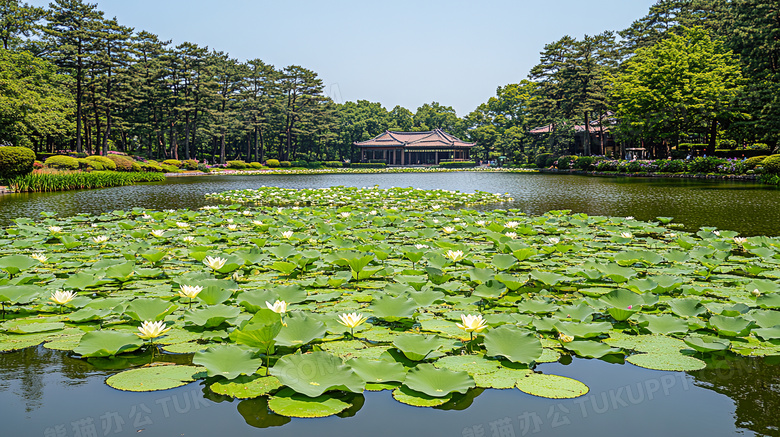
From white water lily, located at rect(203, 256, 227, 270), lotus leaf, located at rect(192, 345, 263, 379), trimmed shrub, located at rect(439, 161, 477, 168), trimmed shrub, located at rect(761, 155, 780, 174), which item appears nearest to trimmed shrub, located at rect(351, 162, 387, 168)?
trimmed shrub, located at rect(439, 161, 477, 168)

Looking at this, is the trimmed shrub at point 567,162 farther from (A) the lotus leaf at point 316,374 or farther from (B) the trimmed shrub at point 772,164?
(A) the lotus leaf at point 316,374

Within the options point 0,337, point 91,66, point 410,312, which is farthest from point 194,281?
point 91,66

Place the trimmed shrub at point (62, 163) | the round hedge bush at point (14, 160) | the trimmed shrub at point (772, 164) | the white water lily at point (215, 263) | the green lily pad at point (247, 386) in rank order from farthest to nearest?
the trimmed shrub at point (62, 163), the trimmed shrub at point (772, 164), the round hedge bush at point (14, 160), the white water lily at point (215, 263), the green lily pad at point (247, 386)

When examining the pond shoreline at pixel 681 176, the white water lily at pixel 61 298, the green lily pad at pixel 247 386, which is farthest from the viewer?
the pond shoreline at pixel 681 176

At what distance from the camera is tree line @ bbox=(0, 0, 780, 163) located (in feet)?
71.9

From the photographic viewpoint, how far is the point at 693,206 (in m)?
9.85

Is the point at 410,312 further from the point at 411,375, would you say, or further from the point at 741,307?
the point at 741,307

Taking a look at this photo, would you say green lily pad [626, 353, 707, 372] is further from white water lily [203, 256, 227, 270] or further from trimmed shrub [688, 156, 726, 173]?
trimmed shrub [688, 156, 726, 173]

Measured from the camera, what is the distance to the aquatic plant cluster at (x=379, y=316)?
192cm

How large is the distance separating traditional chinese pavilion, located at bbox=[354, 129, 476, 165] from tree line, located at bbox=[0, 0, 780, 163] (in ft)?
7.54

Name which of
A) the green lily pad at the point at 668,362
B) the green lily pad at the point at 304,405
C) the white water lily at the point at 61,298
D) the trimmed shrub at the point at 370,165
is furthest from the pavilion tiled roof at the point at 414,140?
the green lily pad at the point at 304,405

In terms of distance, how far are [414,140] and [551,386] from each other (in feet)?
163

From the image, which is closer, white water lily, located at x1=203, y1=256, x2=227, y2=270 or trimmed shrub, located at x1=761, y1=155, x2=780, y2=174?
white water lily, located at x1=203, y1=256, x2=227, y2=270

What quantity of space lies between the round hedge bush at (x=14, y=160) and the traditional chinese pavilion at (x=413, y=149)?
120 feet
